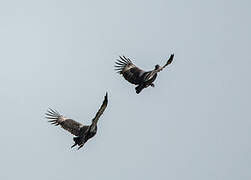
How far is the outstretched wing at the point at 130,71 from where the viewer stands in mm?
63094

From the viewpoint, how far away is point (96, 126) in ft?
184

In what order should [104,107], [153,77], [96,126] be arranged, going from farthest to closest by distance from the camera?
1. [153,77]
2. [96,126]
3. [104,107]

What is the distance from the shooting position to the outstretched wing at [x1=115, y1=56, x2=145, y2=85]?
63094mm

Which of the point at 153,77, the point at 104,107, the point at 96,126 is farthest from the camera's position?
the point at 153,77

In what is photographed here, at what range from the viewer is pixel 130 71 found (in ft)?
210

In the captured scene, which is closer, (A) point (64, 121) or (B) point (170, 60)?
(B) point (170, 60)

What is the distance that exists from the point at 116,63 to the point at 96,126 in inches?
402

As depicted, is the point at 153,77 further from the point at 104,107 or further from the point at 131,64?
the point at 104,107

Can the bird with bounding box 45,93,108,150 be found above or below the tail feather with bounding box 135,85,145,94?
below

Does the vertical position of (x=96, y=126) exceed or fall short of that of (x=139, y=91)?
it falls short

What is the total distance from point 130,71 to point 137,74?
37.9 inches

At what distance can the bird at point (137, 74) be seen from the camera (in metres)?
61.8

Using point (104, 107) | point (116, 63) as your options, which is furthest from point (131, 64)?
point (104, 107)

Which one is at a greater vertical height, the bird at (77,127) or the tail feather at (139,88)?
the tail feather at (139,88)
